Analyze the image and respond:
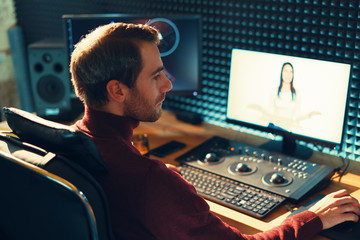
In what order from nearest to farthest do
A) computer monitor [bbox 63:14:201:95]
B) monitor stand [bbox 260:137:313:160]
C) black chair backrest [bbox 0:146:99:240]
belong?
black chair backrest [bbox 0:146:99:240]
monitor stand [bbox 260:137:313:160]
computer monitor [bbox 63:14:201:95]

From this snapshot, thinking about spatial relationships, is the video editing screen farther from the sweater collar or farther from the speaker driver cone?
the speaker driver cone

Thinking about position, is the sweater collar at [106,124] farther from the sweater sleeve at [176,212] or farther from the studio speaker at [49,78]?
the studio speaker at [49,78]

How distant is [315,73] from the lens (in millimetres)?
1776

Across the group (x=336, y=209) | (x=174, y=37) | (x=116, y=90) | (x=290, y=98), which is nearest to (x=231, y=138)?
(x=290, y=98)

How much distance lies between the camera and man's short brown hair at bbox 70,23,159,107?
1.31m

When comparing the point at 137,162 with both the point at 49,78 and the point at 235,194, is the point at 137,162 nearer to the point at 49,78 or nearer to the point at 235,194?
the point at 235,194

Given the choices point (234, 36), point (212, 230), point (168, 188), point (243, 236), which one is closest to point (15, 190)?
point (168, 188)

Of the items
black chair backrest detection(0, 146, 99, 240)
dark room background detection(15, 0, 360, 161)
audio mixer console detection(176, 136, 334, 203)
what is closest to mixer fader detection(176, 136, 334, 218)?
audio mixer console detection(176, 136, 334, 203)

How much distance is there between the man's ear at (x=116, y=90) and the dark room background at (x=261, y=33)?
852 millimetres

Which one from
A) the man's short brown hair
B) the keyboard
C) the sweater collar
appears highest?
the man's short brown hair

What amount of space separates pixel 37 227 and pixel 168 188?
1.24 feet

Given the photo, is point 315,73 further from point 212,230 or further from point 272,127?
point 212,230

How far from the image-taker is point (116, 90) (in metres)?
1.34

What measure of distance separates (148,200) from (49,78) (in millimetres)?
1499
